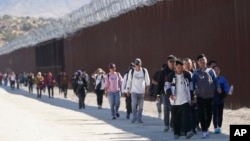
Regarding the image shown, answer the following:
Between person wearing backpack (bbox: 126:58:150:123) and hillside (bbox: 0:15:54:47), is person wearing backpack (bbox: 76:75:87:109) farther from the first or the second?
hillside (bbox: 0:15:54:47)

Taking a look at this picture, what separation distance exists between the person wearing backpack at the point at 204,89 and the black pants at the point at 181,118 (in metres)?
0.38

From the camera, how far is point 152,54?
33.3 m

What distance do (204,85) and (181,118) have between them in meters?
0.83

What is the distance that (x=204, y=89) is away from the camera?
15352 millimetres

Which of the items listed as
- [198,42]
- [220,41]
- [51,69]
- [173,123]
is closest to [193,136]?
[173,123]

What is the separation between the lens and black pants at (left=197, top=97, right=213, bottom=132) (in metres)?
15.5

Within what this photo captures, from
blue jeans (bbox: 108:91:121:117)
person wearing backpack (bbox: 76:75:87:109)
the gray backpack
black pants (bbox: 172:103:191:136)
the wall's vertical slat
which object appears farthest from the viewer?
person wearing backpack (bbox: 76:75:87:109)

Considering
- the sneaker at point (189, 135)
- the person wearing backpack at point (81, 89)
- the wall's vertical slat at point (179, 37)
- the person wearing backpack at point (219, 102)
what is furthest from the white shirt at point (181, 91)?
the person wearing backpack at point (81, 89)

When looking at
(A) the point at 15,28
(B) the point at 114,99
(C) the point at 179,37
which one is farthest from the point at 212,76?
(A) the point at 15,28

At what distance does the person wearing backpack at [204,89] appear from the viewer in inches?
605

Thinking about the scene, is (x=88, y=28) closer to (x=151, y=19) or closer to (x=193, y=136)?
(x=151, y=19)

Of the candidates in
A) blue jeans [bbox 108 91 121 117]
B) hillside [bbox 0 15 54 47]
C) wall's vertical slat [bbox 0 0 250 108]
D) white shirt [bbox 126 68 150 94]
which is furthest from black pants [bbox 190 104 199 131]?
hillside [bbox 0 15 54 47]

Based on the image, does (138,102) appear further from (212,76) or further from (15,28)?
(15,28)

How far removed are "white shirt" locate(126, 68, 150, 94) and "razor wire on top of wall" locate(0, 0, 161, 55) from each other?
12.4m
